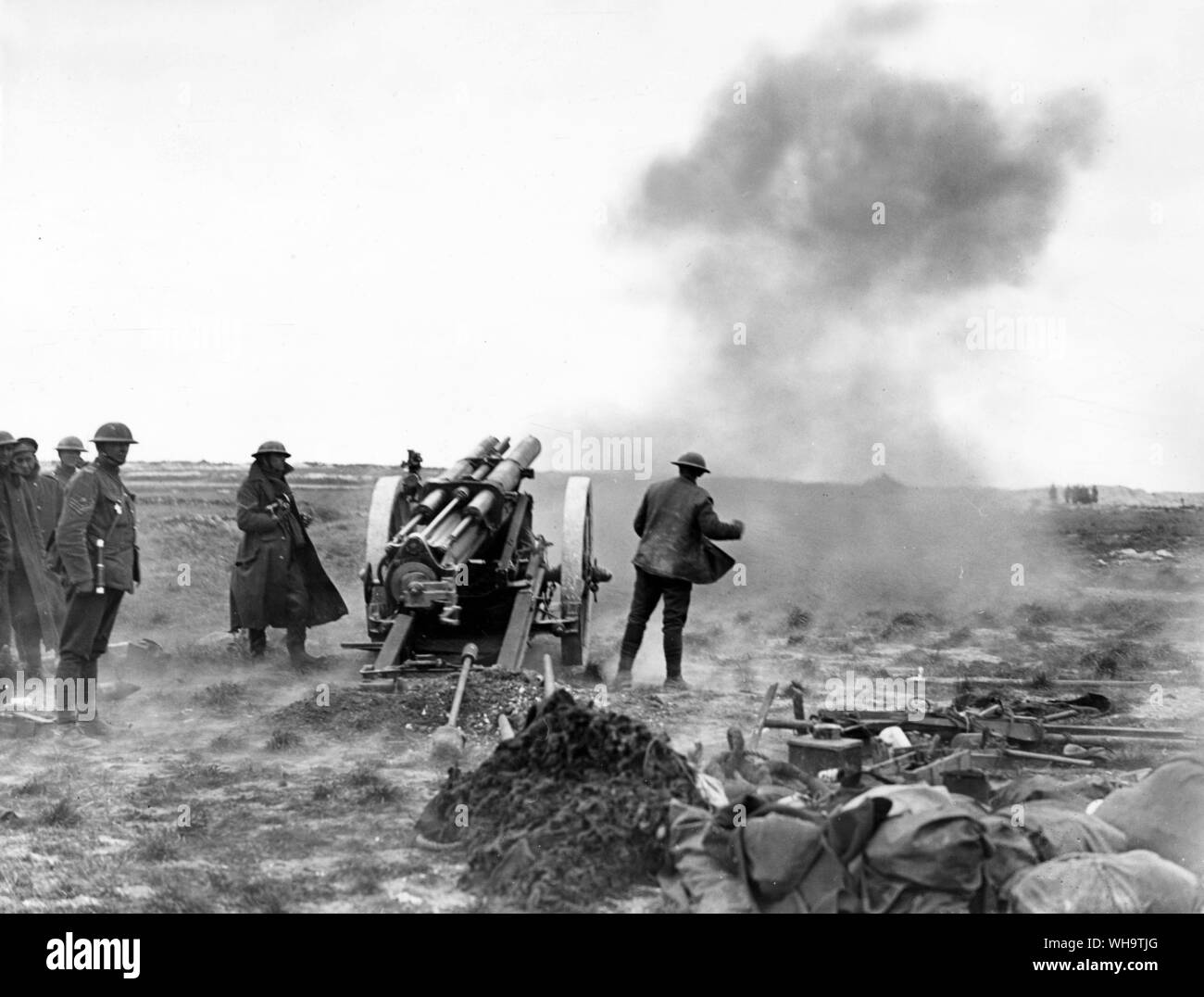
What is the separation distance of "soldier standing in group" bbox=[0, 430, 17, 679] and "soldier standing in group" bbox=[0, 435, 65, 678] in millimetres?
110

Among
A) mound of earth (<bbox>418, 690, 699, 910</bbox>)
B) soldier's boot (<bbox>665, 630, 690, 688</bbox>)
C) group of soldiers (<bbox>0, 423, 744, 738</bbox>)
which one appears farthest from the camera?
soldier's boot (<bbox>665, 630, 690, 688</bbox>)

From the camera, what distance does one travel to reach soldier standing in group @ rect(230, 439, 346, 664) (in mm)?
9797

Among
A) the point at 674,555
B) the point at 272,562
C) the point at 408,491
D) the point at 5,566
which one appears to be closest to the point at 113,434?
the point at 5,566

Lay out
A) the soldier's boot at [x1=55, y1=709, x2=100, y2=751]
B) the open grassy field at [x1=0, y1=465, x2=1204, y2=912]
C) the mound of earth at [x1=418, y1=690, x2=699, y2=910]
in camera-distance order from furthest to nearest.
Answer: the soldier's boot at [x1=55, y1=709, x2=100, y2=751]
the open grassy field at [x1=0, y1=465, x2=1204, y2=912]
the mound of earth at [x1=418, y1=690, x2=699, y2=910]

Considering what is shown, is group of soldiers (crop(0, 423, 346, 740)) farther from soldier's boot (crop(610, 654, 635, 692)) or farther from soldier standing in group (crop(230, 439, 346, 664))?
soldier's boot (crop(610, 654, 635, 692))

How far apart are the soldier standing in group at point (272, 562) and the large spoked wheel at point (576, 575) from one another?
2.02 metres

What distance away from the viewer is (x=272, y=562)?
9844 millimetres

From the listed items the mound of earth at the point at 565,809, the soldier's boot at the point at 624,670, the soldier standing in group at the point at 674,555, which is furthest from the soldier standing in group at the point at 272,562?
the mound of earth at the point at 565,809

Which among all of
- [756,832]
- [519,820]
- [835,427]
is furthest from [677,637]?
[835,427]

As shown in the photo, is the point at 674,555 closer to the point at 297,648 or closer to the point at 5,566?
the point at 297,648

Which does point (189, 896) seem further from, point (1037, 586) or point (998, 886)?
point (1037, 586)

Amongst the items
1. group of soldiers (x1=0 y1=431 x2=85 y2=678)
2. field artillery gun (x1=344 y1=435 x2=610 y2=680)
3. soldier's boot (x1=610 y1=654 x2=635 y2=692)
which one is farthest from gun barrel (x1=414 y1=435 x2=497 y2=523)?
group of soldiers (x1=0 y1=431 x2=85 y2=678)
